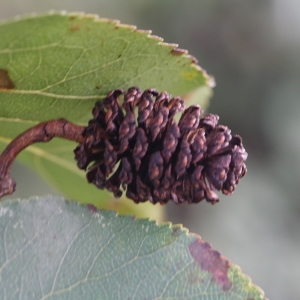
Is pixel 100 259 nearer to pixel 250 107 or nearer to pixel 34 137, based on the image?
pixel 34 137

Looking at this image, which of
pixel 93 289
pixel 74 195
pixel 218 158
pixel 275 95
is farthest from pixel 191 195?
pixel 275 95

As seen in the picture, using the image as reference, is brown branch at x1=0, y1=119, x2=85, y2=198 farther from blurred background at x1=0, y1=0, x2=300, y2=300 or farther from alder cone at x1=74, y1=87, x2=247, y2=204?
blurred background at x1=0, y1=0, x2=300, y2=300

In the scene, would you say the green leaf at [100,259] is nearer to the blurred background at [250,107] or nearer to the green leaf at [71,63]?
the green leaf at [71,63]

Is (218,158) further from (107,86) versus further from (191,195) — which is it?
(107,86)

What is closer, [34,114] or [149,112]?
[149,112]

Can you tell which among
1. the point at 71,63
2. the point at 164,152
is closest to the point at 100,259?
the point at 164,152

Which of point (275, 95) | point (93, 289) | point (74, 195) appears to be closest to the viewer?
point (93, 289)

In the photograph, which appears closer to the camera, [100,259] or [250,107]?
[100,259]

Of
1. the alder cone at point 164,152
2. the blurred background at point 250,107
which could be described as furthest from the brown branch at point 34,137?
the blurred background at point 250,107
